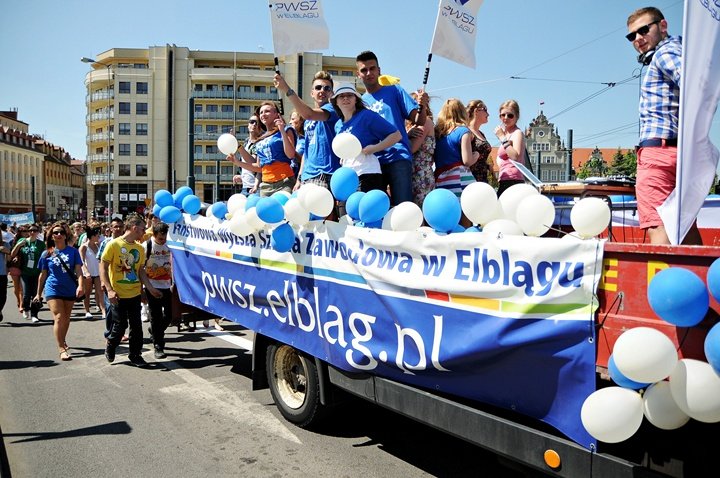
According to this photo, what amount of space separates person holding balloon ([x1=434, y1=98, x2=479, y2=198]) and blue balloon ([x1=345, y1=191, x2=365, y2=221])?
149cm

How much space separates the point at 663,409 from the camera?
7.30 feet

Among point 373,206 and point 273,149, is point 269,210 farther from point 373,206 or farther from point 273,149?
point 273,149

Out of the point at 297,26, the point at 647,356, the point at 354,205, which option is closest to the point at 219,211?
the point at 297,26

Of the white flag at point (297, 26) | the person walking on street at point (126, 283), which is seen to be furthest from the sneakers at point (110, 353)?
the white flag at point (297, 26)

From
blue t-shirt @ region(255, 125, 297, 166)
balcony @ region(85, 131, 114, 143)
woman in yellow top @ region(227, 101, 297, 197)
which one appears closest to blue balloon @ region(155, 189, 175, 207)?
woman in yellow top @ region(227, 101, 297, 197)

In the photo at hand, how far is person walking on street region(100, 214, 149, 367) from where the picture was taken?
7188 millimetres

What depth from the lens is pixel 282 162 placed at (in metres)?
6.61

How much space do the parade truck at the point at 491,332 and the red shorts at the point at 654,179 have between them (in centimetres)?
112

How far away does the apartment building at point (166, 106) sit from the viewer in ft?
229

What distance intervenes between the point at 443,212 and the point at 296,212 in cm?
137

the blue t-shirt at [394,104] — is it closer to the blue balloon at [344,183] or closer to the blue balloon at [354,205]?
the blue balloon at [344,183]

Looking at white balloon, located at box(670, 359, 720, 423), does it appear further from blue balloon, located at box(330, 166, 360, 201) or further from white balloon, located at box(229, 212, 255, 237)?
white balloon, located at box(229, 212, 255, 237)

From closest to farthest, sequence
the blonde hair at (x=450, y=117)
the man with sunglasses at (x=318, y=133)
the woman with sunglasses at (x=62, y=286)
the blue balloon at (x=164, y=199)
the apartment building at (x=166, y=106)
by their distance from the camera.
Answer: the man with sunglasses at (x=318, y=133) < the blonde hair at (x=450, y=117) < the blue balloon at (x=164, y=199) < the woman with sunglasses at (x=62, y=286) < the apartment building at (x=166, y=106)

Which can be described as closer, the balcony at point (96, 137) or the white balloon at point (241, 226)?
the white balloon at point (241, 226)
